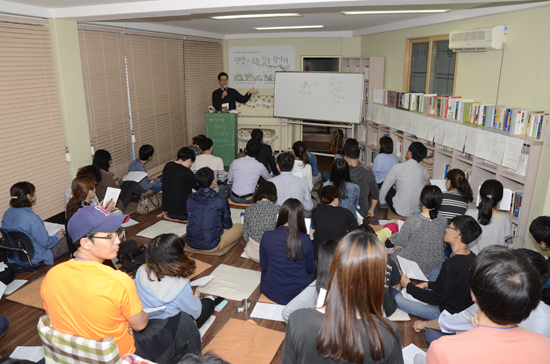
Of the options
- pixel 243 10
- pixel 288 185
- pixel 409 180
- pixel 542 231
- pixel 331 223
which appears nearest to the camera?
pixel 542 231

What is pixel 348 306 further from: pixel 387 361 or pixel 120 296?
pixel 120 296

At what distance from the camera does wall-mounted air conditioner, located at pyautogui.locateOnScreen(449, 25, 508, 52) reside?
431 cm

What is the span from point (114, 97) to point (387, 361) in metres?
5.79

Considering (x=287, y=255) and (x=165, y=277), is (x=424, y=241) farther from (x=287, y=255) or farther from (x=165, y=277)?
(x=165, y=277)

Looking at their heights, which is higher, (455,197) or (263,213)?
(455,197)

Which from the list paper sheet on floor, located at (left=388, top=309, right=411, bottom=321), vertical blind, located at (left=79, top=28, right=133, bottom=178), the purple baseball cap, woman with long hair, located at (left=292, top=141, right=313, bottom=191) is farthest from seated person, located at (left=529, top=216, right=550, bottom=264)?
vertical blind, located at (left=79, top=28, right=133, bottom=178)

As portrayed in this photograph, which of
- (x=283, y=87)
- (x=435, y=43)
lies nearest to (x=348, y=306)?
(x=435, y=43)

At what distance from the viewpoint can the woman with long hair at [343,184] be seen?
4305mm

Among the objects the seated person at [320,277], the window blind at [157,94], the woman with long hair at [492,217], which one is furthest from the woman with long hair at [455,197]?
the window blind at [157,94]

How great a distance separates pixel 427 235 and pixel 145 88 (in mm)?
5295

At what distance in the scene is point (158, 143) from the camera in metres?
7.17

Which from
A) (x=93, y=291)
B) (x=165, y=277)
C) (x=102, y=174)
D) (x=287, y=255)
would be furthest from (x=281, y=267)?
(x=102, y=174)

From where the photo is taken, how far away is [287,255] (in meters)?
3.14

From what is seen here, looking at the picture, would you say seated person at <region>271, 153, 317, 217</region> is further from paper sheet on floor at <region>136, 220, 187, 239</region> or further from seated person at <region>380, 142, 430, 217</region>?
paper sheet on floor at <region>136, 220, 187, 239</region>
